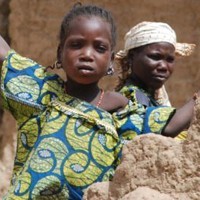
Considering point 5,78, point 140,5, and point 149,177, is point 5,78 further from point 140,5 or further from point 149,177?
point 140,5

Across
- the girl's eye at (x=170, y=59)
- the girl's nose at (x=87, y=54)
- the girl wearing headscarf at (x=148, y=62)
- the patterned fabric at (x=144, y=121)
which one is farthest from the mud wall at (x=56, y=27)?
the girl's nose at (x=87, y=54)

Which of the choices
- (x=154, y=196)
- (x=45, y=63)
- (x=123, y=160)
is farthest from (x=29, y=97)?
(x=45, y=63)

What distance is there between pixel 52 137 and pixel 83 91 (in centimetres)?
20

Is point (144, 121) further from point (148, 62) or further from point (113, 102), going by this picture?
point (148, 62)

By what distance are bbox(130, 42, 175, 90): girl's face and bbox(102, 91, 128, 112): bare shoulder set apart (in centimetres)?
52

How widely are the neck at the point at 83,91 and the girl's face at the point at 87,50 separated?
39mm

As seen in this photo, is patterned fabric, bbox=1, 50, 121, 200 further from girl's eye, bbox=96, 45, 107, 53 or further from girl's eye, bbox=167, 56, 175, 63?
girl's eye, bbox=167, 56, 175, 63

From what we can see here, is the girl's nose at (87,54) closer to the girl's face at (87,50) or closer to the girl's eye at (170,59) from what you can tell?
the girl's face at (87,50)

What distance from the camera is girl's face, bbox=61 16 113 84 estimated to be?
226 cm

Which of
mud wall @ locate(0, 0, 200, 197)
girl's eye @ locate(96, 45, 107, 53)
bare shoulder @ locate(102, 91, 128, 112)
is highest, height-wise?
mud wall @ locate(0, 0, 200, 197)

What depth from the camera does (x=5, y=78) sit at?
2.39 metres

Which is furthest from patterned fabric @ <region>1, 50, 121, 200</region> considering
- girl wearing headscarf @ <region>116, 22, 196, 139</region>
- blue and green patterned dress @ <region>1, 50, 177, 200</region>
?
girl wearing headscarf @ <region>116, 22, 196, 139</region>

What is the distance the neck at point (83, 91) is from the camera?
235 centimetres

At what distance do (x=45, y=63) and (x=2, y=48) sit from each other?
3.52m
